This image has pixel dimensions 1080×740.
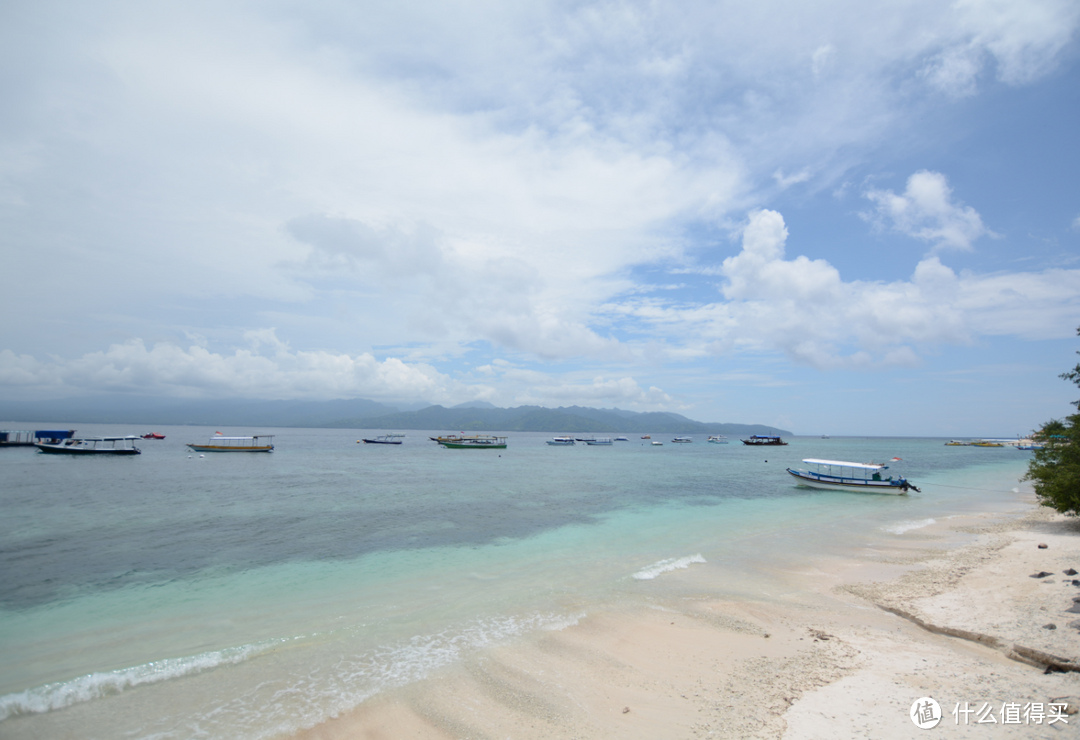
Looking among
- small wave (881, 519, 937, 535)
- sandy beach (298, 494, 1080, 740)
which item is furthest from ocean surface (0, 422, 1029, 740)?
sandy beach (298, 494, 1080, 740)

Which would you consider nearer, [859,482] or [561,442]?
[859,482]

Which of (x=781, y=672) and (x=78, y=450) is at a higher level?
(x=781, y=672)

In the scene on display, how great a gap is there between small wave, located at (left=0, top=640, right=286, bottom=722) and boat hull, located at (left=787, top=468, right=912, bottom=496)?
1734 inches

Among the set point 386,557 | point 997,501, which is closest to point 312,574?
point 386,557

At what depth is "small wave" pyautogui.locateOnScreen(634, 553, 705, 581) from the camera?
16828mm

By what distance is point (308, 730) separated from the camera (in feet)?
26.4

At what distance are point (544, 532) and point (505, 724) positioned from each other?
1631cm

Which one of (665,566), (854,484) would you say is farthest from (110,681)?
(854,484)

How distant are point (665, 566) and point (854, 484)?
105ft

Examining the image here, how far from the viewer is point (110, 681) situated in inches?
383

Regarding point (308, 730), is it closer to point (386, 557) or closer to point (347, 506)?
point (386, 557)
